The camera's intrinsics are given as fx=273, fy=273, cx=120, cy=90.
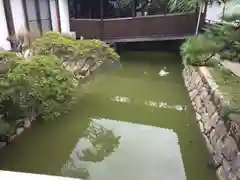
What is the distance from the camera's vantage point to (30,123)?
204 inches

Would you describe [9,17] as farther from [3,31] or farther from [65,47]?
[65,47]

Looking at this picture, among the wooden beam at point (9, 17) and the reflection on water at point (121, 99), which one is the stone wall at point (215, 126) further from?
the wooden beam at point (9, 17)

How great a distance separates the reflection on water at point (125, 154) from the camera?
3887 mm

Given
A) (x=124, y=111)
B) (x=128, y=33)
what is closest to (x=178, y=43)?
(x=128, y=33)

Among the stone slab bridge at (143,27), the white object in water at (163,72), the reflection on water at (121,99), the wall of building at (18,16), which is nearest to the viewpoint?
the reflection on water at (121,99)

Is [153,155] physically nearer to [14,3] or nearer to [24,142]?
[24,142]

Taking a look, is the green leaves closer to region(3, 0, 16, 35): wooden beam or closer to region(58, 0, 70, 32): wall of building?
region(3, 0, 16, 35): wooden beam

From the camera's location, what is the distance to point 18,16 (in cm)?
764

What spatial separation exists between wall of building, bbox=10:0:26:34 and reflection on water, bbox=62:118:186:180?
4.00 m

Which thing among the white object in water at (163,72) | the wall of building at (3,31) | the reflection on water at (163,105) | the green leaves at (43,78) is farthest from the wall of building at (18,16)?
the white object in water at (163,72)

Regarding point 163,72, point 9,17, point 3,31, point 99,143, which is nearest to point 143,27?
point 163,72

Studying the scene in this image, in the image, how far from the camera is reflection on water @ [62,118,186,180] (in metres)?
3.89

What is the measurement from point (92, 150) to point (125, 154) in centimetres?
55

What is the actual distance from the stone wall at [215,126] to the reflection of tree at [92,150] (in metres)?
1.58
